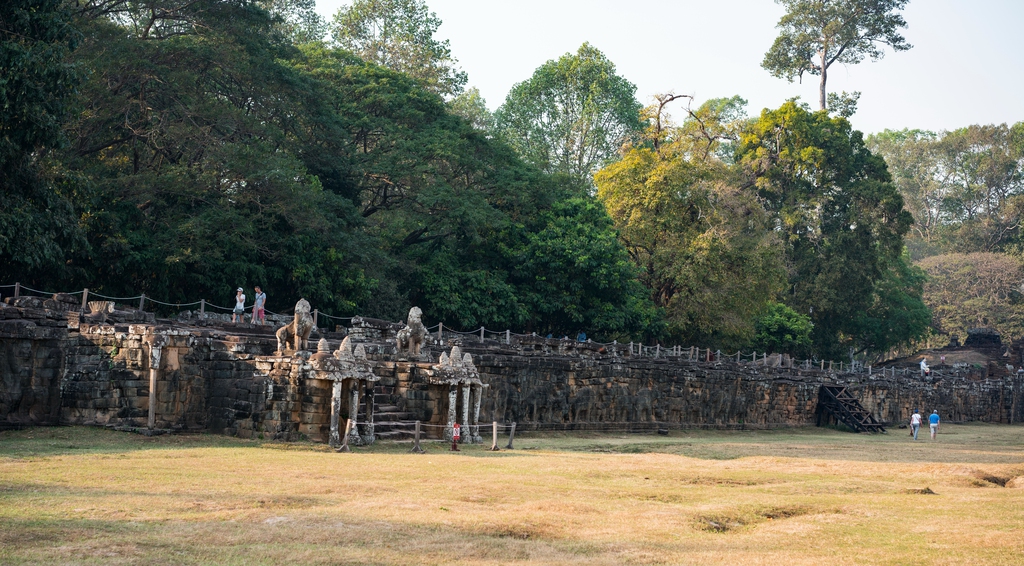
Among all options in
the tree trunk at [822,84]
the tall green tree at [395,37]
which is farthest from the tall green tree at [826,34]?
the tall green tree at [395,37]

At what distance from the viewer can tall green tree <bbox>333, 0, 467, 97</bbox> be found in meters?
53.8

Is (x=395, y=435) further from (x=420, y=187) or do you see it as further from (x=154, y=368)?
(x=420, y=187)

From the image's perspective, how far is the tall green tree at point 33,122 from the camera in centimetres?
2198

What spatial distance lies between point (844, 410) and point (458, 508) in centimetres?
3694

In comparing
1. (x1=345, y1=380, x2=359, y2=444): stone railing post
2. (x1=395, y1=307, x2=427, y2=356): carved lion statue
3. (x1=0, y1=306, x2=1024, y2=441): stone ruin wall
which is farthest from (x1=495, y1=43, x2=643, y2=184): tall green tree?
(x1=345, y1=380, x2=359, y2=444): stone railing post

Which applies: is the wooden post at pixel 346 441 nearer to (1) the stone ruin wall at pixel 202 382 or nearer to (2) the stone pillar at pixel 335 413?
(2) the stone pillar at pixel 335 413

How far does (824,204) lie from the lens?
58.8 meters

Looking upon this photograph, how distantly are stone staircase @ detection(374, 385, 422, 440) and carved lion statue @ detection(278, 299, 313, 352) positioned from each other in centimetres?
231

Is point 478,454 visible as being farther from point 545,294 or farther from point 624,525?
point 545,294

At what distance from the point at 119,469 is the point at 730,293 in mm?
Answer: 35797

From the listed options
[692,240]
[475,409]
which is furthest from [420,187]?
[475,409]

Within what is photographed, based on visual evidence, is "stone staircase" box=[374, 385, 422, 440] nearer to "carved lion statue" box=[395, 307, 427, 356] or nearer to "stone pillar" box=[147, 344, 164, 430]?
"carved lion statue" box=[395, 307, 427, 356]

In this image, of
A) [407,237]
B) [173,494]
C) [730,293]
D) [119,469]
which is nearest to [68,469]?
[119,469]

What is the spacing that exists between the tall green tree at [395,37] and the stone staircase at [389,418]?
1315 inches
